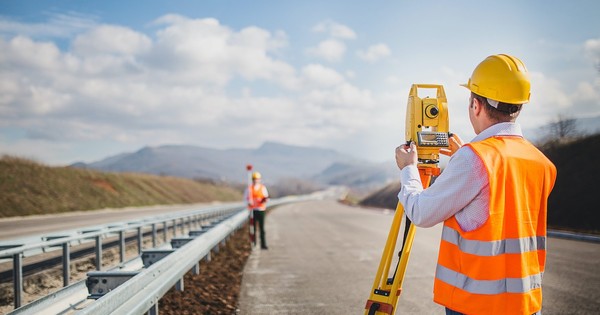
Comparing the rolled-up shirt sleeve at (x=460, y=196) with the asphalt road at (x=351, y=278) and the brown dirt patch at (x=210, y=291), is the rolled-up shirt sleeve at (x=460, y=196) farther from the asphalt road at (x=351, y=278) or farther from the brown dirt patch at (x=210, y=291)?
the brown dirt patch at (x=210, y=291)

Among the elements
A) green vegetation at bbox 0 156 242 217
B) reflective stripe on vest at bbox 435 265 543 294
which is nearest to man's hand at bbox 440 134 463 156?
reflective stripe on vest at bbox 435 265 543 294

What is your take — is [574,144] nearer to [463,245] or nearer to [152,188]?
[463,245]

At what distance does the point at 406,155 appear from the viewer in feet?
9.17

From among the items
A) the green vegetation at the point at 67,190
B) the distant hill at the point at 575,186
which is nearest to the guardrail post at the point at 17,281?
the distant hill at the point at 575,186

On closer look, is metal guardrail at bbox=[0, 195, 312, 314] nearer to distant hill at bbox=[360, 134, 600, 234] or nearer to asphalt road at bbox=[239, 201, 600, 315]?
asphalt road at bbox=[239, 201, 600, 315]

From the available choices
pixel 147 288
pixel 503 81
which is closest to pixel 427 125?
pixel 503 81

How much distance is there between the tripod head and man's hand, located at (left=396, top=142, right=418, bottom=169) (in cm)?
13

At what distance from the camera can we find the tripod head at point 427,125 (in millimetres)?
2938

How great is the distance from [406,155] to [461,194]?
54 centimetres

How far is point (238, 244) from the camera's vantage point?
14555mm

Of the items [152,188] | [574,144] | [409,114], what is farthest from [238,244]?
[152,188]

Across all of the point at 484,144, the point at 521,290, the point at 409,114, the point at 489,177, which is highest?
the point at 409,114

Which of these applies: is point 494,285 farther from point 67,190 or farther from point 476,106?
point 67,190

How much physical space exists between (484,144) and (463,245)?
1.62 ft
